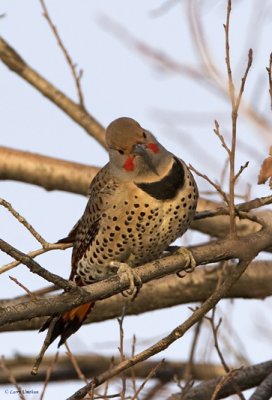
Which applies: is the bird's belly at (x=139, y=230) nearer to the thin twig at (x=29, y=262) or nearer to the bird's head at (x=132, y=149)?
the bird's head at (x=132, y=149)

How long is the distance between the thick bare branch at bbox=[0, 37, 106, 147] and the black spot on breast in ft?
5.58

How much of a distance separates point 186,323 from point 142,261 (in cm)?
121

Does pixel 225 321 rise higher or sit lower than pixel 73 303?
higher

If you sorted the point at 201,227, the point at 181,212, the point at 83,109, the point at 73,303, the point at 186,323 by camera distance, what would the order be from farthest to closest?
the point at 83,109, the point at 201,227, the point at 181,212, the point at 186,323, the point at 73,303

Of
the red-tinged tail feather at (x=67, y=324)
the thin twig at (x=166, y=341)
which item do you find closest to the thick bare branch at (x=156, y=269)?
the thin twig at (x=166, y=341)

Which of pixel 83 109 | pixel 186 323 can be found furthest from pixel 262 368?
pixel 83 109

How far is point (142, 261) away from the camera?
5355 mm

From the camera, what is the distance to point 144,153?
5.24 metres

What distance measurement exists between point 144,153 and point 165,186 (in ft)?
0.71

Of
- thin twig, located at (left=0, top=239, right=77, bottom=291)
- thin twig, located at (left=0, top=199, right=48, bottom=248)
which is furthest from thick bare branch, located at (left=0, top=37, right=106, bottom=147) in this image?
thin twig, located at (left=0, top=239, right=77, bottom=291)

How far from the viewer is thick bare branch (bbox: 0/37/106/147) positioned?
6930 millimetres

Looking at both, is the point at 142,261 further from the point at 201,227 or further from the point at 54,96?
the point at 54,96

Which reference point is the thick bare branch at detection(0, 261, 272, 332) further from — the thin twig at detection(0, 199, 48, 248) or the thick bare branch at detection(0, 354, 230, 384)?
the thin twig at detection(0, 199, 48, 248)

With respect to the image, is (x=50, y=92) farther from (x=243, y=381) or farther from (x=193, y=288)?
(x=243, y=381)
